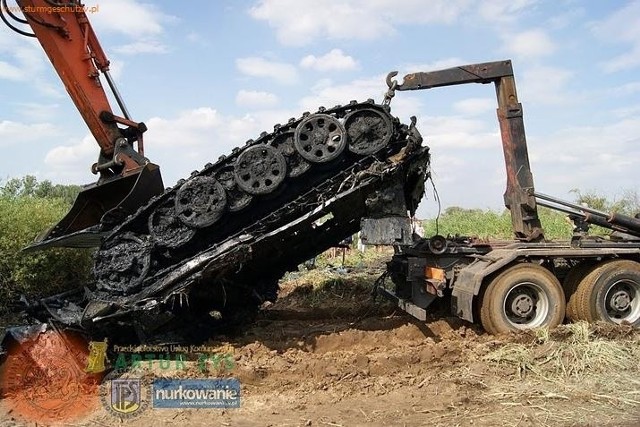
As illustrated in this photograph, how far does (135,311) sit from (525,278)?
4811 millimetres

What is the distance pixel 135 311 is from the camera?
21.8 feet

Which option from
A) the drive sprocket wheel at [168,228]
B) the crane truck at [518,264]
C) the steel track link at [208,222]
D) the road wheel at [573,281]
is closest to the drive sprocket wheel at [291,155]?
the steel track link at [208,222]

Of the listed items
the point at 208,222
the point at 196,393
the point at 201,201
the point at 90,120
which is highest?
the point at 90,120

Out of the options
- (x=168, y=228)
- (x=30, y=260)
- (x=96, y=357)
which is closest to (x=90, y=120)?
(x=168, y=228)

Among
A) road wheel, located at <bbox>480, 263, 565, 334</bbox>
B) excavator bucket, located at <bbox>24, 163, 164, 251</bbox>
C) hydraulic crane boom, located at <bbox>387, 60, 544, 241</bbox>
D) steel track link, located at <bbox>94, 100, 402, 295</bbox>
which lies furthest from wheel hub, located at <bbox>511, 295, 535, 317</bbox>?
excavator bucket, located at <bbox>24, 163, 164, 251</bbox>

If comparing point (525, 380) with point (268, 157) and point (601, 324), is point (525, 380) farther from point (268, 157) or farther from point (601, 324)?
point (268, 157)

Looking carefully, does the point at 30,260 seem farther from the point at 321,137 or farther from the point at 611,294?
the point at 611,294

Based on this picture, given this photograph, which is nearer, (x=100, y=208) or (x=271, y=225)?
(x=271, y=225)

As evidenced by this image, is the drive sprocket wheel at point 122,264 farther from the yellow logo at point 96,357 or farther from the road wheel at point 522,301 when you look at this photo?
the road wheel at point 522,301

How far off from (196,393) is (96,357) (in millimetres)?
1432

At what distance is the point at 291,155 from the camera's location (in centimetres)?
697

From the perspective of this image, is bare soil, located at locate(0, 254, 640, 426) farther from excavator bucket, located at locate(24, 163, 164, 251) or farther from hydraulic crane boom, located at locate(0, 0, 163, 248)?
hydraulic crane boom, located at locate(0, 0, 163, 248)

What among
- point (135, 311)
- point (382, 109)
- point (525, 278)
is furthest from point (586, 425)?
point (135, 311)

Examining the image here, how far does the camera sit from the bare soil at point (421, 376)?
536 centimetres
